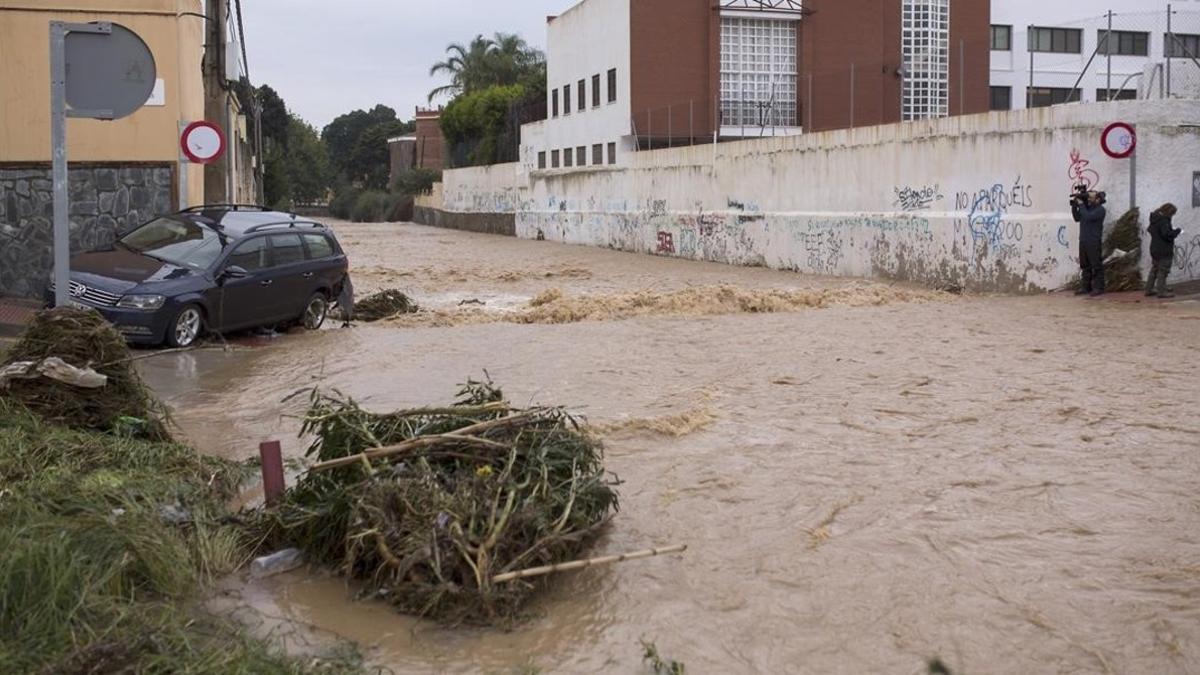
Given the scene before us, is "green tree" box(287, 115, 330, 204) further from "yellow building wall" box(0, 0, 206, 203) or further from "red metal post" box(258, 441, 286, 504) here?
"red metal post" box(258, 441, 286, 504)

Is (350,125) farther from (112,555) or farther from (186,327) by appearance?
(112,555)

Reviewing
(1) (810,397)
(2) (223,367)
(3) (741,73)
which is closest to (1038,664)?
(1) (810,397)

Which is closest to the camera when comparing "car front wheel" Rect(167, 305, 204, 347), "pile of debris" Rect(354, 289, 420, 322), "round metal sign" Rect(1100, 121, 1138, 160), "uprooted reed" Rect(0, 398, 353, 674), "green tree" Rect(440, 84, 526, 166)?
"uprooted reed" Rect(0, 398, 353, 674)

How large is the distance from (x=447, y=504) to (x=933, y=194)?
18.9 meters

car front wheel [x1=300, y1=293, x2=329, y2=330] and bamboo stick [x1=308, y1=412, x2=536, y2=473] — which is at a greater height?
car front wheel [x1=300, y1=293, x2=329, y2=330]

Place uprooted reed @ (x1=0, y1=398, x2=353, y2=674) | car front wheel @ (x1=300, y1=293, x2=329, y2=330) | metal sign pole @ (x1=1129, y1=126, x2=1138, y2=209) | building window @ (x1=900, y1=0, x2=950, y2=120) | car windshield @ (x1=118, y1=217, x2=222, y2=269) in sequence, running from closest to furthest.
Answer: uprooted reed @ (x1=0, y1=398, x2=353, y2=674)
car windshield @ (x1=118, y1=217, x2=222, y2=269)
car front wheel @ (x1=300, y1=293, x2=329, y2=330)
metal sign pole @ (x1=1129, y1=126, x2=1138, y2=209)
building window @ (x1=900, y1=0, x2=950, y2=120)

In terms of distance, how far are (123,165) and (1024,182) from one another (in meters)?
13.9

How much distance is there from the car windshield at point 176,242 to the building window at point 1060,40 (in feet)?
158

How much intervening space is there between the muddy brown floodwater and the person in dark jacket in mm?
775

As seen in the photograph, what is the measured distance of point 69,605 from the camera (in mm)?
4867

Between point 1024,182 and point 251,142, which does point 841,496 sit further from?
point 251,142

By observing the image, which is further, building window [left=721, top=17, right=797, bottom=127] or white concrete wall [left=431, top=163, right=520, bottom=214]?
white concrete wall [left=431, top=163, right=520, bottom=214]

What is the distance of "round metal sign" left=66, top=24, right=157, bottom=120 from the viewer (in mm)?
8180

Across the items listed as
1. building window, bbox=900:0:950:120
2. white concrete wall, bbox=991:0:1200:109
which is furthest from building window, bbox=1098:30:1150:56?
building window, bbox=900:0:950:120
